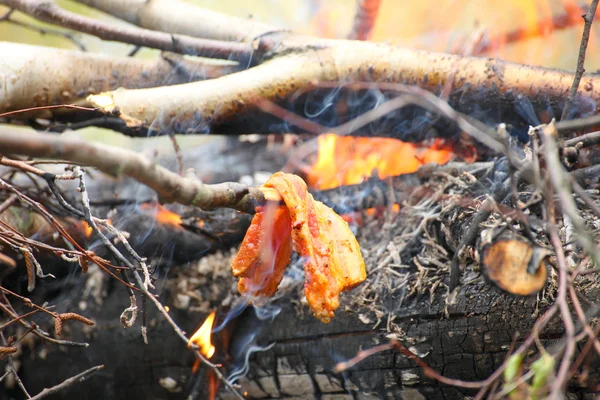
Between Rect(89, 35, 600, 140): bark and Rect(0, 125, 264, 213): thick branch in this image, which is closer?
Rect(0, 125, 264, 213): thick branch

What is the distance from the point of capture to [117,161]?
1.34 m

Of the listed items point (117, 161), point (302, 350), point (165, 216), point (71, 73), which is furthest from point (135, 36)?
point (117, 161)

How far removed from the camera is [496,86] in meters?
3.60

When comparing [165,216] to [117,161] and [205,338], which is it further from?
[117,161]

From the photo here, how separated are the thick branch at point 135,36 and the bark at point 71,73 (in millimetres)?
143

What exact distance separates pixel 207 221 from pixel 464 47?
3141 mm

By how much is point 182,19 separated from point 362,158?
74.5 inches

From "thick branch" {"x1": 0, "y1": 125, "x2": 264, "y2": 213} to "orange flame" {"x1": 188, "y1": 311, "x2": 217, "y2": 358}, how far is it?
1505 millimetres

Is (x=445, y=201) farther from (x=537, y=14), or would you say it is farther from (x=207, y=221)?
(x=537, y=14)

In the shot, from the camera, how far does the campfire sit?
248 centimetres

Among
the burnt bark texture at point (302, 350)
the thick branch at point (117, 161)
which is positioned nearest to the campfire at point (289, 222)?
the burnt bark texture at point (302, 350)

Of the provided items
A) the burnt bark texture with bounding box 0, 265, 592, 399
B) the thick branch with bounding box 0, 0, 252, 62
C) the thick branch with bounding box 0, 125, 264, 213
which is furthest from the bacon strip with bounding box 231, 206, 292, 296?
the thick branch with bounding box 0, 0, 252, 62

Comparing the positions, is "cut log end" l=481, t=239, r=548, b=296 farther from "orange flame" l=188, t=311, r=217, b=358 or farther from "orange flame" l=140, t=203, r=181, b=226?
"orange flame" l=140, t=203, r=181, b=226

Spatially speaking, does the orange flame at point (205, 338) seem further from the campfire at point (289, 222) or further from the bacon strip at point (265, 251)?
the bacon strip at point (265, 251)
